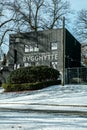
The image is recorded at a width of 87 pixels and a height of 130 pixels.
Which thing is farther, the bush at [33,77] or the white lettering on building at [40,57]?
the white lettering on building at [40,57]

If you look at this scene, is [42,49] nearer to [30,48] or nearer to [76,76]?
[30,48]

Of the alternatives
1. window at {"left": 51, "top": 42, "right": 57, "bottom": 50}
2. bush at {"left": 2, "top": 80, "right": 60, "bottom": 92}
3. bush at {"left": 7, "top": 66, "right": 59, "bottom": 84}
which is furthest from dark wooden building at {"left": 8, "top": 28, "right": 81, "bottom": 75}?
bush at {"left": 2, "top": 80, "right": 60, "bottom": 92}

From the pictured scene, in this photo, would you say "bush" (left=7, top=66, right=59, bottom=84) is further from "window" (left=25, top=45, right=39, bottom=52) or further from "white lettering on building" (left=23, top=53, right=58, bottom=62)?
"window" (left=25, top=45, right=39, bottom=52)

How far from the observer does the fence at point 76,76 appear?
129 ft

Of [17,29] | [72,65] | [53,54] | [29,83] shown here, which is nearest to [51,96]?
[29,83]

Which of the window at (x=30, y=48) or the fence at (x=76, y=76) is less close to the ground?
the window at (x=30, y=48)

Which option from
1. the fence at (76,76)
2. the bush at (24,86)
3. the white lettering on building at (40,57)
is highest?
the white lettering on building at (40,57)

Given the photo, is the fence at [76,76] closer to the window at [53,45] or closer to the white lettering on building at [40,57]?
the white lettering on building at [40,57]

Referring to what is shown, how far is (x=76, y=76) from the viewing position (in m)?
39.7

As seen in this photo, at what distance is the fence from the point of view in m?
39.3

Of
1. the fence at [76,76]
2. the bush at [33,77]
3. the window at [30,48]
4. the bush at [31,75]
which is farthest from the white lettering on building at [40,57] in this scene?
the bush at [31,75]

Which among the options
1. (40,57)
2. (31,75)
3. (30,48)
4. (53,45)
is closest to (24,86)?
(31,75)

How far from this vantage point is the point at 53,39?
43906mm

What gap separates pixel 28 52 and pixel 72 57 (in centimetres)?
659
